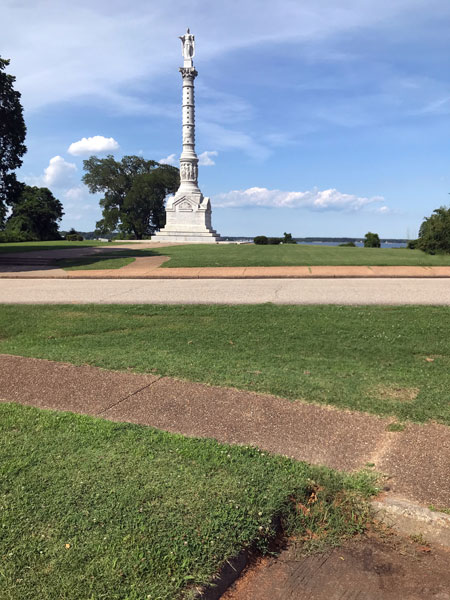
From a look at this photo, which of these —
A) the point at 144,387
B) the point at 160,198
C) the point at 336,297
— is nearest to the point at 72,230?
the point at 160,198

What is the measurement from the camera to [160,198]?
249 feet

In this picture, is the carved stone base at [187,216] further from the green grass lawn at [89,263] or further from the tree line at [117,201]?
the green grass lawn at [89,263]

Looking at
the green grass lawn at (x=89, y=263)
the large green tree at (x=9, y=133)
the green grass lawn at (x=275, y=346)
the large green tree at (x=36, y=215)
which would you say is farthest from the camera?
the large green tree at (x=36, y=215)

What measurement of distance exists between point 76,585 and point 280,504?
1365 mm

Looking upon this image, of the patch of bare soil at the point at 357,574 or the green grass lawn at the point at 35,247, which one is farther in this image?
the green grass lawn at the point at 35,247

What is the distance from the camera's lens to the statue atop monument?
58.8m

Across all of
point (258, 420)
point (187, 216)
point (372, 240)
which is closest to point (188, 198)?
point (187, 216)

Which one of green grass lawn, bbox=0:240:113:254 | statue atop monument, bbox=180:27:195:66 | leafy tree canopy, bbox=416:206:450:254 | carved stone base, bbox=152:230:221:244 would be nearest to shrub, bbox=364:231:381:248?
carved stone base, bbox=152:230:221:244

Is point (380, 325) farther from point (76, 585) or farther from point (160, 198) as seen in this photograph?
point (160, 198)

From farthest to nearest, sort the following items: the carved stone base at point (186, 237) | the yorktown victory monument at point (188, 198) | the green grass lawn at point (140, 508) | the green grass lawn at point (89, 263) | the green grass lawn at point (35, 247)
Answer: the yorktown victory monument at point (188, 198) < the carved stone base at point (186, 237) < the green grass lawn at point (35, 247) < the green grass lawn at point (89, 263) < the green grass lawn at point (140, 508)

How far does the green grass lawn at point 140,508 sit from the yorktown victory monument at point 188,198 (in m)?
50.2

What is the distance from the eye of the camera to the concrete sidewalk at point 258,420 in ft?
12.8

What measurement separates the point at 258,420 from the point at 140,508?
177 centimetres

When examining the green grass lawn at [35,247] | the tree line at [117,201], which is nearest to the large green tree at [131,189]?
the tree line at [117,201]
